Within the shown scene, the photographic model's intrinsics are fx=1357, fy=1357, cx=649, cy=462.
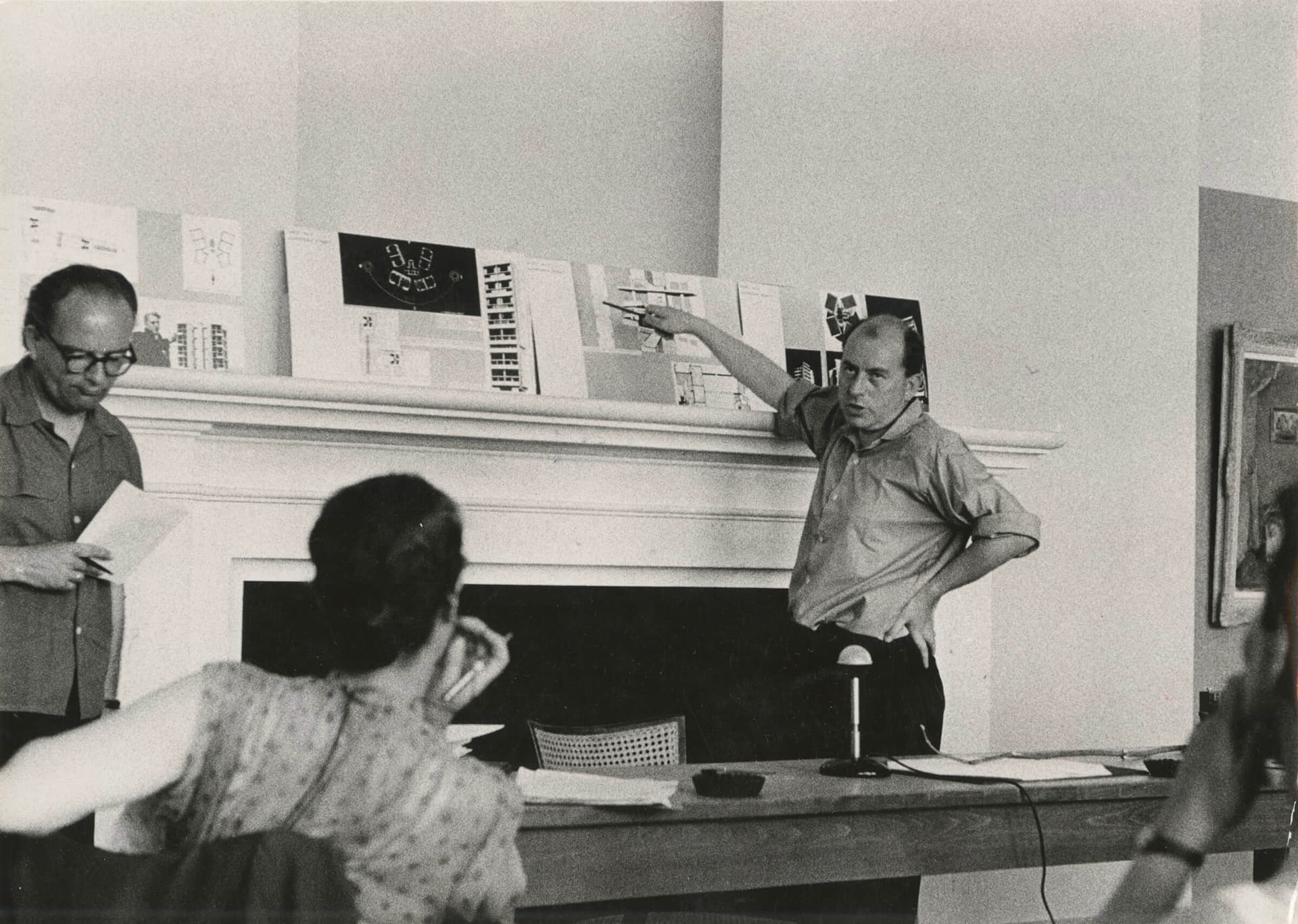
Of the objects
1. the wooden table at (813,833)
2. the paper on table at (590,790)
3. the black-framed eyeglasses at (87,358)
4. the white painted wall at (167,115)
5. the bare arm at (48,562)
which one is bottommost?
the wooden table at (813,833)

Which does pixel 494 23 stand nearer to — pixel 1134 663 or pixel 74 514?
pixel 74 514

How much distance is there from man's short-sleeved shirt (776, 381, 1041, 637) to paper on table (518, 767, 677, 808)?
107 centimetres

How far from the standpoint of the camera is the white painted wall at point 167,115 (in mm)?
3000

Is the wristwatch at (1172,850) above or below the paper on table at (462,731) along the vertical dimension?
above

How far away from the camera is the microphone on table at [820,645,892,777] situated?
2342mm

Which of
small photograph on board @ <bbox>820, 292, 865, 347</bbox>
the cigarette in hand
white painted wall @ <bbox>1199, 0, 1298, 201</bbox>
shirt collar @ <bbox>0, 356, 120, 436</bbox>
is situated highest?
white painted wall @ <bbox>1199, 0, 1298, 201</bbox>

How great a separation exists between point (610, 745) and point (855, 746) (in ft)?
2.37

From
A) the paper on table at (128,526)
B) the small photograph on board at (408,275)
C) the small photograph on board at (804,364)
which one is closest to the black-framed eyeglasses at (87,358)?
the paper on table at (128,526)

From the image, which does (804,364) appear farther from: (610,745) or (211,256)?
(211,256)

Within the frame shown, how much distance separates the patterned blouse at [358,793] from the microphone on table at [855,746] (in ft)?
3.65

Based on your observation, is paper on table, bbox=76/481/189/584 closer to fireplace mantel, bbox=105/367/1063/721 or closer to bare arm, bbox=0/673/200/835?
fireplace mantel, bbox=105/367/1063/721

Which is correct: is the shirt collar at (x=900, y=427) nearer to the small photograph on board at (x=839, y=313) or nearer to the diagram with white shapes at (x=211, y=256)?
the small photograph on board at (x=839, y=313)

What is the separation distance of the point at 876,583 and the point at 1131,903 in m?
1.95

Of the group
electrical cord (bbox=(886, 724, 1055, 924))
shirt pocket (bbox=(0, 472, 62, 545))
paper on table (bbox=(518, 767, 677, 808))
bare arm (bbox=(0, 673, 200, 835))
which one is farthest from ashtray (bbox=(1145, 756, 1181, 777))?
shirt pocket (bbox=(0, 472, 62, 545))
